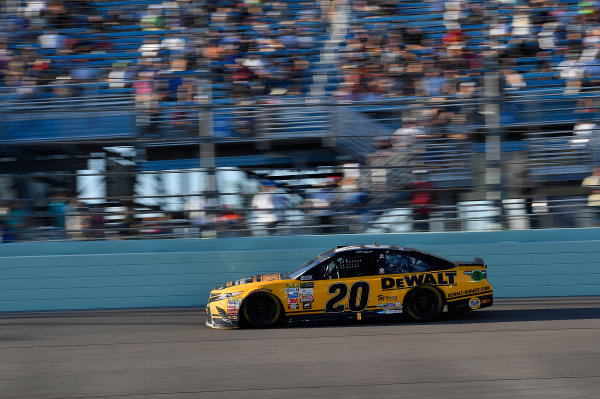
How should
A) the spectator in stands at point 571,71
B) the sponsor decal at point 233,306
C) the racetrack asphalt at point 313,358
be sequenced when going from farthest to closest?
the spectator in stands at point 571,71, the sponsor decal at point 233,306, the racetrack asphalt at point 313,358

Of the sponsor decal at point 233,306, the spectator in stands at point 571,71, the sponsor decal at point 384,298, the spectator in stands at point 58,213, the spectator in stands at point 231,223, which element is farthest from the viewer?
the spectator in stands at point 571,71

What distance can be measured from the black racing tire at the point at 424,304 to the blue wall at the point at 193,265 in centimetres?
288

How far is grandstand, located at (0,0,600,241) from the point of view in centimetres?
1300

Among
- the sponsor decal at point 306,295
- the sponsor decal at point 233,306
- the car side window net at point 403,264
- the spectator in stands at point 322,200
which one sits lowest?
the sponsor decal at point 233,306

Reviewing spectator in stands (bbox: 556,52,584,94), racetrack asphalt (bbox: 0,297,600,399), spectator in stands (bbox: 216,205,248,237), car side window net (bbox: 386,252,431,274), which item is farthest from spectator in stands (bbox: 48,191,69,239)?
spectator in stands (bbox: 556,52,584,94)

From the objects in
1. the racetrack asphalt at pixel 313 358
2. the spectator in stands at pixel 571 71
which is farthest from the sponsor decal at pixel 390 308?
the spectator in stands at pixel 571 71

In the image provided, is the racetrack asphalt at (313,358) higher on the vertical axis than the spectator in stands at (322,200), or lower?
lower

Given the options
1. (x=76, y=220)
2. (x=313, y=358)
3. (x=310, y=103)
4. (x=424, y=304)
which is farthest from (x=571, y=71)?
(x=76, y=220)

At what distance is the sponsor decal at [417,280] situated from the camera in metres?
10.1

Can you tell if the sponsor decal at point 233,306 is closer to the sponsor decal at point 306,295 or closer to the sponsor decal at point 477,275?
the sponsor decal at point 306,295

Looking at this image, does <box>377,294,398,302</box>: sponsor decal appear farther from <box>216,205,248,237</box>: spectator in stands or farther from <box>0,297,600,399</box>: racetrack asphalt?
<box>216,205,248,237</box>: spectator in stands

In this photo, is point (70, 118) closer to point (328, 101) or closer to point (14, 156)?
point (14, 156)

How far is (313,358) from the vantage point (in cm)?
786

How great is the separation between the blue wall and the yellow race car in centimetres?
265
